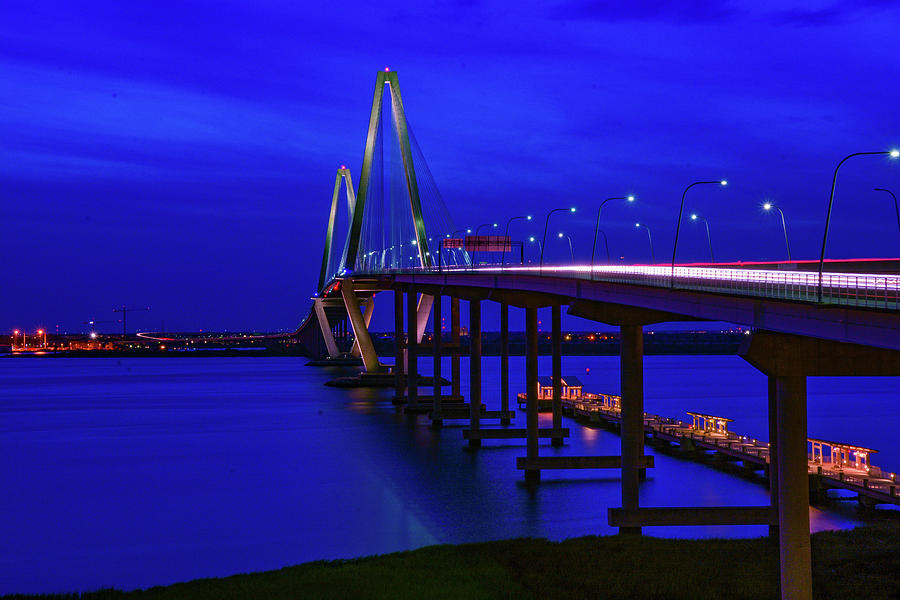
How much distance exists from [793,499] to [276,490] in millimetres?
22151

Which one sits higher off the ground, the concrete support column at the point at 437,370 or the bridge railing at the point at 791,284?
the bridge railing at the point at 791,284

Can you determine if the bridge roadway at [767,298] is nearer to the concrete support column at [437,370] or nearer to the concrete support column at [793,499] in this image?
the concrete support column at [793,499]

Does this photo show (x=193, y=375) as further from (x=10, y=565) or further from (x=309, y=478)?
(x=10, y=565)

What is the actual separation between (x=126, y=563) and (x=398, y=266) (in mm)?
54478

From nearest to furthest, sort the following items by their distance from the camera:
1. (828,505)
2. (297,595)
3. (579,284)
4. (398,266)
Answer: (297,595), (828,505), (579,284), (398,266)

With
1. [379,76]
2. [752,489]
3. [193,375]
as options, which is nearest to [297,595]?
[752,489]

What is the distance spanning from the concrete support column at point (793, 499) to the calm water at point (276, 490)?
8.48 meters

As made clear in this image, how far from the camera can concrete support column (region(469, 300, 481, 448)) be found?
156 ft

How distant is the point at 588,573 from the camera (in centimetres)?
2194

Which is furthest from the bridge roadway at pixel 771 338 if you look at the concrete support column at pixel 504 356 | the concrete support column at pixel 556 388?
the concrete support column at pixel 504 356

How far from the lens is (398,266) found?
79562 mm

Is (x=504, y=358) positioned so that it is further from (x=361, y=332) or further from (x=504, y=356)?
(x=361, y=332)

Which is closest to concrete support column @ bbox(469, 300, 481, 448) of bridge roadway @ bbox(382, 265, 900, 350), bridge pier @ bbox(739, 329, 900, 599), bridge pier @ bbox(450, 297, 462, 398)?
bridge pier @ bbox(450, 297, 462, 398)

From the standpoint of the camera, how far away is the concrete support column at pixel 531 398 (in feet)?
121
